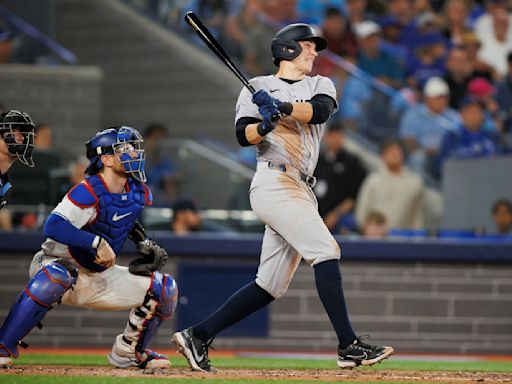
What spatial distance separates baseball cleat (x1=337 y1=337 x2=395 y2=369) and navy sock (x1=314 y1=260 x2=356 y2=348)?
0.03m

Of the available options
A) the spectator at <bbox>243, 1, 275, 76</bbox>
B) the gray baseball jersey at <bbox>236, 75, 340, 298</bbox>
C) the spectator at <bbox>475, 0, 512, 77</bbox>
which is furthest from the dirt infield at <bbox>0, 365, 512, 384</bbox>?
the spectator at <bbox>475, 0, 512, 77</bbox>

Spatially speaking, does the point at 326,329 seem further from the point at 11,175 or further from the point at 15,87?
the point at 15,87

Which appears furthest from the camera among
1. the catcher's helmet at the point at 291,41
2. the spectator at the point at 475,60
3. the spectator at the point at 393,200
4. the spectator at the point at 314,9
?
the spectator at the point at 314,9

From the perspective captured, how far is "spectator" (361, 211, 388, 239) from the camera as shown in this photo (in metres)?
9.55

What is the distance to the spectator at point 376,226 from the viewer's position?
955cm

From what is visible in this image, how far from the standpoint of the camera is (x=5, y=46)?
38.4 ft

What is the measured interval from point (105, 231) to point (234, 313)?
848mm

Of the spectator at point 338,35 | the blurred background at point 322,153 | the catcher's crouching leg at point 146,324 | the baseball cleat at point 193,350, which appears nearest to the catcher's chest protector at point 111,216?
the catcher's crouching leg at point 146,324

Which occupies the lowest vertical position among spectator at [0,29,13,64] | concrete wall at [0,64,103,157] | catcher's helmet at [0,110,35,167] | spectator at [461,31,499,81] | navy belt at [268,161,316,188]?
navy belt at [268,161,316,188]

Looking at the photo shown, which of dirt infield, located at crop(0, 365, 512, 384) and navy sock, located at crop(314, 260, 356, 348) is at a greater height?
navy sock, located at crop(314, 260, 356, 348)

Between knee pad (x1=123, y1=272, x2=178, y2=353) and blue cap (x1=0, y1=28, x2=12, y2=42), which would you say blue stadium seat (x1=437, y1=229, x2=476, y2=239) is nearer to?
knee pad (x1=123, y1=272, x2=178, y2=353)

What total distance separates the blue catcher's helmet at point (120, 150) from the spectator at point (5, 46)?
241 inches

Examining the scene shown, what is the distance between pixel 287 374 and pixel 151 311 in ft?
2.94

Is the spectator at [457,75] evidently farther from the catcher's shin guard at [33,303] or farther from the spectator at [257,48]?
the catcher's shin guard at [33,303]
